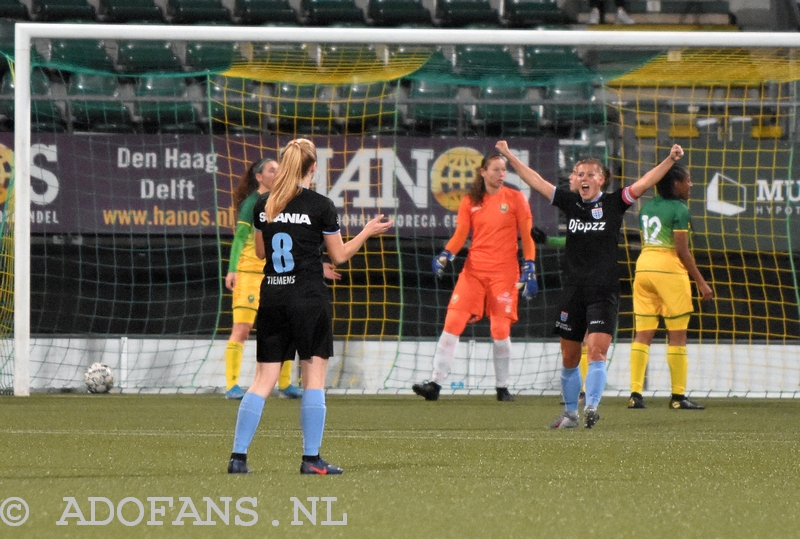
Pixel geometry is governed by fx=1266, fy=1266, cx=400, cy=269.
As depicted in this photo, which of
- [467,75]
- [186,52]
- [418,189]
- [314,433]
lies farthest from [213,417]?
[186,52]

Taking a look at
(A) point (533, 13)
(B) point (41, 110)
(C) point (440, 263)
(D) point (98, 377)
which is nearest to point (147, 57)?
(B) point (41, 110)

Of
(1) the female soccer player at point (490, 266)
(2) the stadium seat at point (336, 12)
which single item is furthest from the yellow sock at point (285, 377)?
(2) the stadium seat at point (336, 12)

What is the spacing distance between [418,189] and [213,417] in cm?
429

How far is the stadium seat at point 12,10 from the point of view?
15.3m

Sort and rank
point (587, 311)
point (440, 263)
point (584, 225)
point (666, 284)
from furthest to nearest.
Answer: point (440, 263) → point (666, 284) → point (584, 225) → point (587, 311)

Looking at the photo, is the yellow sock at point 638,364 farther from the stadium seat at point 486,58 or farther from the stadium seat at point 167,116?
the stadium seat at point 167,116

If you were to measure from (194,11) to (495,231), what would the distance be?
6765 millimetres

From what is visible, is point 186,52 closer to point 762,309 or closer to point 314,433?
point 762,309

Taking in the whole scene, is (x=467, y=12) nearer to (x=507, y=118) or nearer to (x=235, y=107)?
(x=507, y=118)

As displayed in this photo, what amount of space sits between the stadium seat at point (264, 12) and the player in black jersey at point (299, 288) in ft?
34.8

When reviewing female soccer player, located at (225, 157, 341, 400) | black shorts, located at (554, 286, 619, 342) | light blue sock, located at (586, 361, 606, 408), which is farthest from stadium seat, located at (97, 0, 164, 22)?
light blue sock, located at (586, 361, 606, 408)

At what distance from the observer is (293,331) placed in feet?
17.8

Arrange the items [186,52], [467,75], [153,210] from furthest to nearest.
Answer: [186,52]
[467,75]
[153,210]

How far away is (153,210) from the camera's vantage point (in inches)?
481
